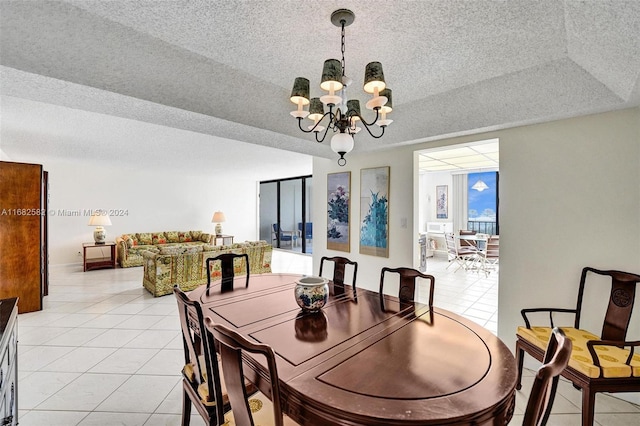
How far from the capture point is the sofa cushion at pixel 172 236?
7.95 meters

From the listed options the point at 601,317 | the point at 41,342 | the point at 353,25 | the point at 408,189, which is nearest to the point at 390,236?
the point at 408,189

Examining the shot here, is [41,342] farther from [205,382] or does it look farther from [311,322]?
[311,322]

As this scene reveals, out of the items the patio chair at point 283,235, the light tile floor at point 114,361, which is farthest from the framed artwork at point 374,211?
the patio chair at point 283,235

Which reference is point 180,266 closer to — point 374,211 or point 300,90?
point 374,211

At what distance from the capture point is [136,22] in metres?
1.79

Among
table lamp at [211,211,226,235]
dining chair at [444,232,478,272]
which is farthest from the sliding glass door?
dining chair at [444,232,478,272]

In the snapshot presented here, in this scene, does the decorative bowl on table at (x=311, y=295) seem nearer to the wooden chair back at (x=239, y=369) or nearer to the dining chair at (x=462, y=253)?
the wooden chair back at (x=239, y=369)

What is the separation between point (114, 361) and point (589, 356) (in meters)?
3.79

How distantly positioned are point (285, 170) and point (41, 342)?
5.82 m

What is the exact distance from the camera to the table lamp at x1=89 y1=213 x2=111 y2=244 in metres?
6.41

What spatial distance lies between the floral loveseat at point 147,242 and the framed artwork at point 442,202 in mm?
6663

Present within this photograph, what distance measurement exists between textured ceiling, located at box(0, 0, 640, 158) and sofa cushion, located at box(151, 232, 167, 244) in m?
5.98

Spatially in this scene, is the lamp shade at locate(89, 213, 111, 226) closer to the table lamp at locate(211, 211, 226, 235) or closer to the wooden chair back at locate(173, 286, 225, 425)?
the table lamp at locate(211, 211, 226, 235)

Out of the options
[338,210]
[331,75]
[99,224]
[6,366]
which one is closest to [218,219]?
[99,224]
